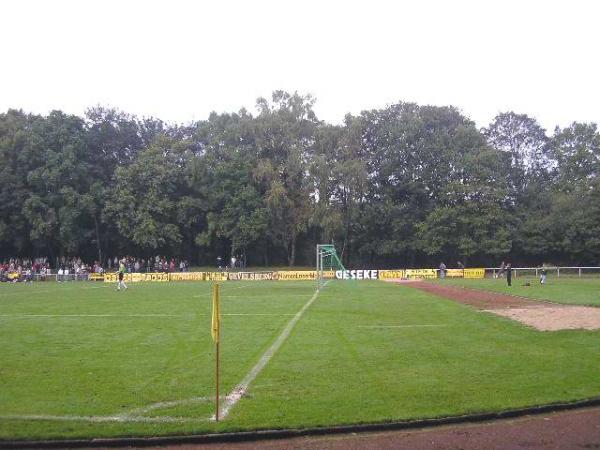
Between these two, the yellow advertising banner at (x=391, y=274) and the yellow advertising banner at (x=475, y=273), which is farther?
the yellow advertising banner at (x=391, y=274)

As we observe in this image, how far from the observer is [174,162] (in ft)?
212

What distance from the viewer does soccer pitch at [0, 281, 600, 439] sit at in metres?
7.70

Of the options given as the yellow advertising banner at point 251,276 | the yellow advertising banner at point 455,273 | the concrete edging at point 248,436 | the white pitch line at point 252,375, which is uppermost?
the yellow advertising banner at point 455,273

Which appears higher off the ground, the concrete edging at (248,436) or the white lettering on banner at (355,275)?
the white lettering on banner at (355,275)

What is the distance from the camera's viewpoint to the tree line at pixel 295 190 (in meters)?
59.1

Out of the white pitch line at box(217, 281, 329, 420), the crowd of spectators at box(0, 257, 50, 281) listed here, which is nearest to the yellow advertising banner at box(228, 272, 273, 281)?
the crowd of spectators at box(0, 257, 50, 281)

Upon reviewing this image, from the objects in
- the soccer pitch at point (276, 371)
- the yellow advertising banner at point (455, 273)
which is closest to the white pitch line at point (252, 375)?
the soccer pitch at point (276, 371)

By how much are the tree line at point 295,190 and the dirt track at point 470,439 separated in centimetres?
5093

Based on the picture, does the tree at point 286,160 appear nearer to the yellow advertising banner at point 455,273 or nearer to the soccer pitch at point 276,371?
the yellow advertising banner at point 455,273

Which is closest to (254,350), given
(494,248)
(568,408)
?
(568,408)

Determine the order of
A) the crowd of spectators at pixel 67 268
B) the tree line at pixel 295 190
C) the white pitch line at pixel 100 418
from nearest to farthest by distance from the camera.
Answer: the white pitch line at pixel 100 418, the crowd of spectators at pixel 67 268, the tree line at pixel 295 190

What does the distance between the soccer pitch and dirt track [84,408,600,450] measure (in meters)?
0.40

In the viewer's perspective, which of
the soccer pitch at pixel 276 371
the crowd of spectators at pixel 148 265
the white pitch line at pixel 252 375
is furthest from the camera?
the crowd of spectators at pixel 148 265

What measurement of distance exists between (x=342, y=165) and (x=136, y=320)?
42670 millimetres
